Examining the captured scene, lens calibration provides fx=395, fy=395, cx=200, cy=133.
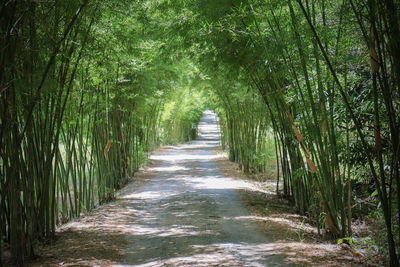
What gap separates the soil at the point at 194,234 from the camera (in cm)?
331

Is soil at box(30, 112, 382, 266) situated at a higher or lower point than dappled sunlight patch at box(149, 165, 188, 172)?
lower

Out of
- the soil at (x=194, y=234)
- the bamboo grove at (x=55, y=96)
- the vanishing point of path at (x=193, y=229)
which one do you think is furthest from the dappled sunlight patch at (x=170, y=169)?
→ the soil at (x=194, y=234)

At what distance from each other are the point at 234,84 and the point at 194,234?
5397 mm

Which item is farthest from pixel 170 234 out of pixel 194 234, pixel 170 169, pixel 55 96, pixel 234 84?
→ pixel 170 169

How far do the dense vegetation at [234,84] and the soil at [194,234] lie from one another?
333mm

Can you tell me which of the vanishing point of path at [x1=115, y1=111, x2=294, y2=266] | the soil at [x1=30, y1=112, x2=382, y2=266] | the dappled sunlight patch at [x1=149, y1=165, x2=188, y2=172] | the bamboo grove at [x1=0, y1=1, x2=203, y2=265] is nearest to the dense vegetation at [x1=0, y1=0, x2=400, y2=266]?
the bamboo grove at [x1=0, y1=1, x2=203, y2=265]

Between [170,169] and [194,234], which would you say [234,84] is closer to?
[170,169]

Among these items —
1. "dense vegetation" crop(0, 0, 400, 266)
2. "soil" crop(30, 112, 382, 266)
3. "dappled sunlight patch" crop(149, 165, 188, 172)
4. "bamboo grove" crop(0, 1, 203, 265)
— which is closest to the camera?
"dense vegetation" crop(0, 0, 400, 266)

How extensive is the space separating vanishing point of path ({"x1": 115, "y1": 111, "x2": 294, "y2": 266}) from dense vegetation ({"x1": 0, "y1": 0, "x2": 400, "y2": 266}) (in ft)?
2.59

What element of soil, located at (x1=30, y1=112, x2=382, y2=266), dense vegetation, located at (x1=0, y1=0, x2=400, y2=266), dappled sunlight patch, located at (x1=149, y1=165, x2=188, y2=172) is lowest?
soil, located at (x1=30, y1=112, x2=382, y2=266)

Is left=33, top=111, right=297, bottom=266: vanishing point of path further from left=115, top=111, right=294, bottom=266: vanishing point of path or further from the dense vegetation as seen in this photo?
the dense vegetation

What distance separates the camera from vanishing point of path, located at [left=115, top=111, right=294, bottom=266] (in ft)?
10.9

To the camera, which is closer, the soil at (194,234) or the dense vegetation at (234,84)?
the dense vegetation at (234,84)

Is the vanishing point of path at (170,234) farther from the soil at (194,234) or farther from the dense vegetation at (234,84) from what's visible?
the dense vegetation at (234,84)
